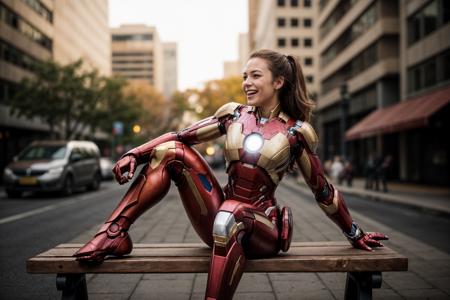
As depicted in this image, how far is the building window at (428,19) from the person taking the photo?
21.0m

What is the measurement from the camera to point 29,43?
37.4 meters

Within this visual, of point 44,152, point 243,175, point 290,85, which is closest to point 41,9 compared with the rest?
point 44,152

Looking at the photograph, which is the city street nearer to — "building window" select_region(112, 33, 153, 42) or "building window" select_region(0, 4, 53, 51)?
"building window" select_region(0, 4, 53, 51)

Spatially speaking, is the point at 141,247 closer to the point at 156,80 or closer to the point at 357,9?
the point at 357,9

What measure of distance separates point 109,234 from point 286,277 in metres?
2.59

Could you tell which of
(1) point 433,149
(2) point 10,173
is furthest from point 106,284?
(1) point 433,149

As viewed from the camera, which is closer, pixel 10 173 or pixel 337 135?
Result: pixel 10 173

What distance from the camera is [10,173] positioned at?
15258 millimetres

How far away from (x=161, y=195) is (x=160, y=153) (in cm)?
27

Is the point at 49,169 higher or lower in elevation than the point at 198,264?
higher

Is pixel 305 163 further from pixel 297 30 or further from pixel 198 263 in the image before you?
pixel 297 30

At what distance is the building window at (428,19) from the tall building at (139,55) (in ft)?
392

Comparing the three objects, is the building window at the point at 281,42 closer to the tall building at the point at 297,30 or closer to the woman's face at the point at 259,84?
the tall building at the point at 297,30

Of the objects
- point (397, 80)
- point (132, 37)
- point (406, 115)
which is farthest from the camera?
point (132, 37)
